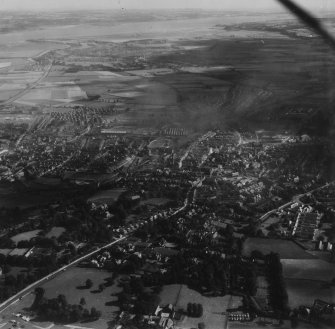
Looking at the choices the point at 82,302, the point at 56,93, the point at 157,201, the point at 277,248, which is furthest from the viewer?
the point at 56,93

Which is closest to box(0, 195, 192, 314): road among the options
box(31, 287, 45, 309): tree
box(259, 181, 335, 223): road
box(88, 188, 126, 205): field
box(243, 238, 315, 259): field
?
box(31, 287, 45, 309): tree

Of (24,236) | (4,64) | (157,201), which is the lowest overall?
(24,236)

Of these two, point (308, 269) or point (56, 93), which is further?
point (56, 93)

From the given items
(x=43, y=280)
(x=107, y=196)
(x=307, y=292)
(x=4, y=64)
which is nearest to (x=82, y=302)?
(x=43, y=280)

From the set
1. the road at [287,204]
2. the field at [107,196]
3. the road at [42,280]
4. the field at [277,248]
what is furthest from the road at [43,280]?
the road at [287,204]

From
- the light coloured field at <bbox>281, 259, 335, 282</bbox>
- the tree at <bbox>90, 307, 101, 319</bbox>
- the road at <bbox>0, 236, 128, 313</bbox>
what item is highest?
the light coloured field at <bbox>281, 259, 335, 282</bbox>

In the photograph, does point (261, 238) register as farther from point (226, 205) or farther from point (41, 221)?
point (41, 221)

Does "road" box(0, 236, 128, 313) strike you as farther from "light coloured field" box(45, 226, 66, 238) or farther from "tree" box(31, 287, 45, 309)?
"light coloured field" box(45, 226, 66, 238)

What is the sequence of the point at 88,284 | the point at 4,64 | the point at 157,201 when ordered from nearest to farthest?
the point at 88,284 < the point at 157,201 < the point at 4,64

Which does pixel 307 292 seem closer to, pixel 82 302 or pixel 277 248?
pixel 277 248
